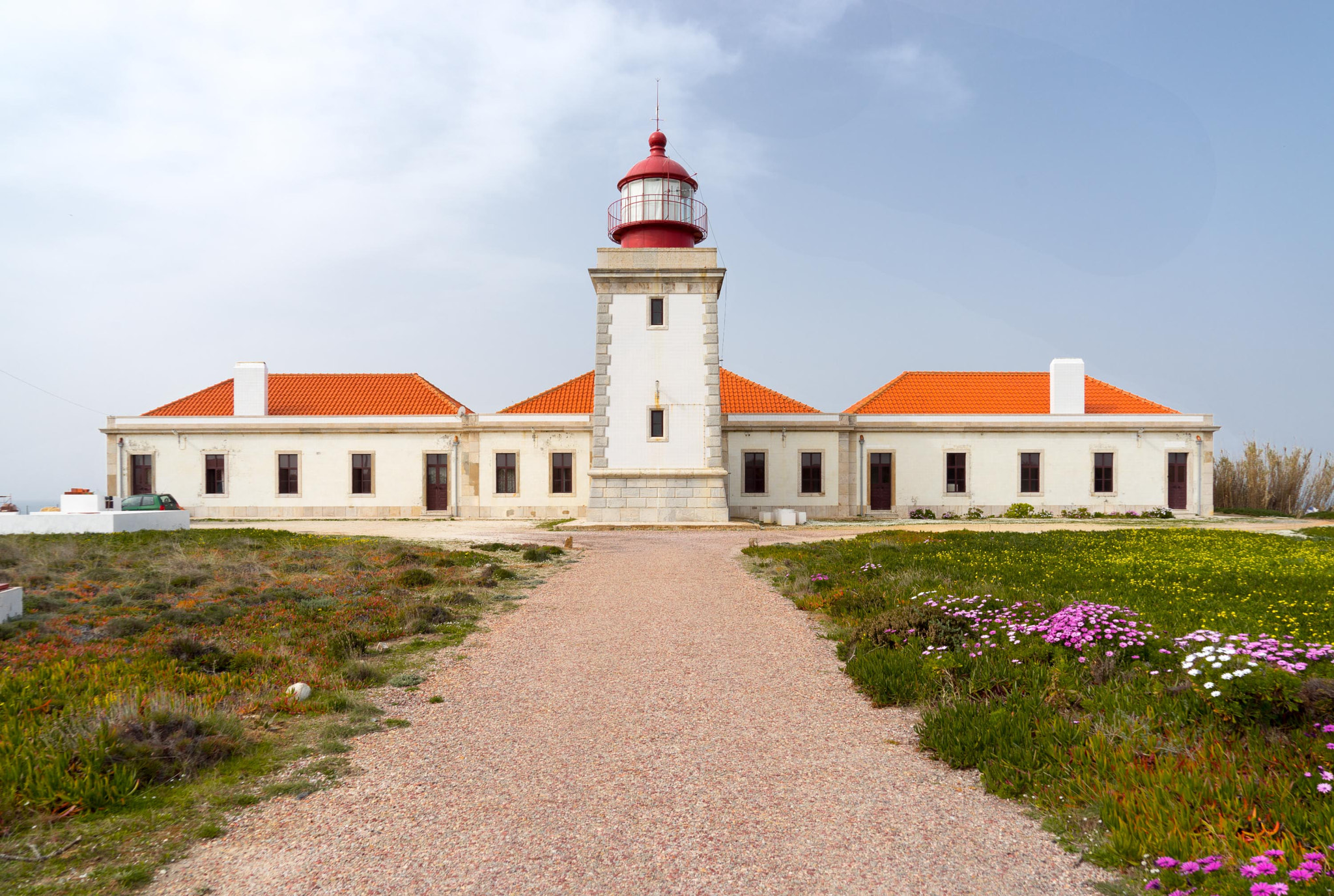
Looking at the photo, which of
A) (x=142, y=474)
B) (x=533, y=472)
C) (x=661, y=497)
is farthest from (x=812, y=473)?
(x=142, y=474)

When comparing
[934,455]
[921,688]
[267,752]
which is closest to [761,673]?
[921,688]

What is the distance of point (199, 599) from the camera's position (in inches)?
351

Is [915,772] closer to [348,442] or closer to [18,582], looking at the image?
[18,582]

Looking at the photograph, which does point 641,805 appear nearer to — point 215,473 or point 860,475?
point 860,475

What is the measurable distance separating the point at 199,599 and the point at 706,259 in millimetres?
16477

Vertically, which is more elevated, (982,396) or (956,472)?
(982,396)

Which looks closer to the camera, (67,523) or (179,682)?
(179,682)

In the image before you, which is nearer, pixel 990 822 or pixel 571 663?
pixel 990 822

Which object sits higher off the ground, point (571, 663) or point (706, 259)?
point (706, 259)

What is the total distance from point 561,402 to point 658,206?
26.0 feet

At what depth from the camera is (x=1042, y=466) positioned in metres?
26.5

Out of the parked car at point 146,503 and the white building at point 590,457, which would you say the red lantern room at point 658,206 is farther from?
the parked car at point 146,503

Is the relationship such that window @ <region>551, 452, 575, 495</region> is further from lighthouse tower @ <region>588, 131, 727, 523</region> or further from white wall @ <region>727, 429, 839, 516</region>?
white wall @ <region>727, 429, 839, 516</region>

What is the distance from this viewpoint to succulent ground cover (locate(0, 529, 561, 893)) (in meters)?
3.34
